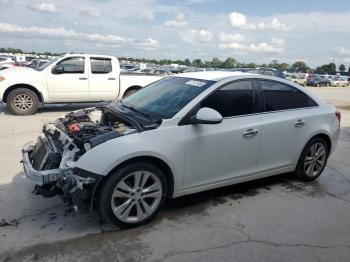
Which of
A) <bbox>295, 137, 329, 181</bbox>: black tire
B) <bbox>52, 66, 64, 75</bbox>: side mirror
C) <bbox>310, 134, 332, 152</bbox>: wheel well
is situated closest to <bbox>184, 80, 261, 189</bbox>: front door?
<bbox>295, 137, 329, 181</bbox>: black tire

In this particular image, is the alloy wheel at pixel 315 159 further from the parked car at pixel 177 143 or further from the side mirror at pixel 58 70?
the side mirror at pixel 58 70

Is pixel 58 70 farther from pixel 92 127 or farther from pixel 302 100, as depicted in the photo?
pixel 302 100

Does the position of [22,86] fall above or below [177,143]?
below

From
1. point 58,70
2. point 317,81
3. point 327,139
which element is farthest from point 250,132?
point 317,81

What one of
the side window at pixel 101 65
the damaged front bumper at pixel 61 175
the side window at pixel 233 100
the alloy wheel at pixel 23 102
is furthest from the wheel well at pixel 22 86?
the side window at pixel 233 100

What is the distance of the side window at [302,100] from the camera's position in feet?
18.2

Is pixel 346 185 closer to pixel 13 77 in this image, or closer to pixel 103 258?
pixel 103 258

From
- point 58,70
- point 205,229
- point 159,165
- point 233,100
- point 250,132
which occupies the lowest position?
point 205,229

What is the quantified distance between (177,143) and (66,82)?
8.09 meters

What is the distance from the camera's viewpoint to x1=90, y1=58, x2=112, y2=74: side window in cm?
1188

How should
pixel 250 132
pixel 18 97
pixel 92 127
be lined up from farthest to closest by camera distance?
pixel 18 97, pixel 250 132, pixel 92 127

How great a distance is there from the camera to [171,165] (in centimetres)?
421

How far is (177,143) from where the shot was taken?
4219mm

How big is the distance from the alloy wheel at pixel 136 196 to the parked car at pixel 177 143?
0.01 meters
